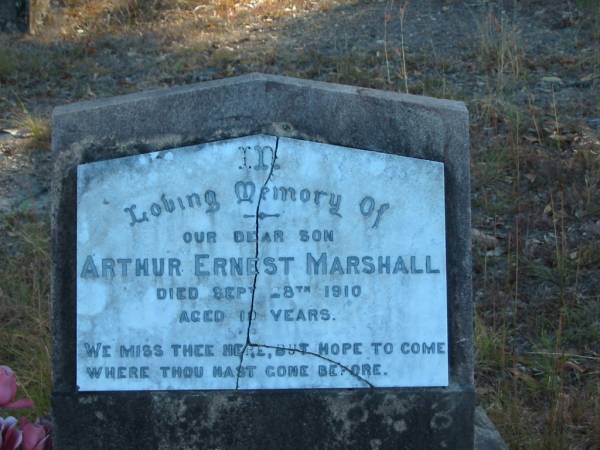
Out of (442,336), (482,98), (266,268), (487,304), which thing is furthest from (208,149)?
(482,98)

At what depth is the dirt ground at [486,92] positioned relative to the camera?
12.5 feet

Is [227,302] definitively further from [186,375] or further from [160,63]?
[160,63]

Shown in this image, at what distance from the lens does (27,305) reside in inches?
164

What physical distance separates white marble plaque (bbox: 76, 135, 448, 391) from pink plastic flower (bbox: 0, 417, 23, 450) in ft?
0.70

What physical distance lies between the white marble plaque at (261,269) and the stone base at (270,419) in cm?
4

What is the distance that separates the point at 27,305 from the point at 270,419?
1831 mm

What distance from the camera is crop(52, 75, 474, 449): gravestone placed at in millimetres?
2609

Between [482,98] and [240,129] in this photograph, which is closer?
[240,129]

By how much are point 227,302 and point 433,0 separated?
550 cm

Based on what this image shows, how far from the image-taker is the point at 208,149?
8.55 ft

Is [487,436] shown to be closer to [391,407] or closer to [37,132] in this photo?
[391,407]

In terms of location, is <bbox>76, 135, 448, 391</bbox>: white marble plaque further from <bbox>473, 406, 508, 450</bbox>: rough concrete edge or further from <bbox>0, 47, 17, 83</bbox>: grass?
<bbox>0, 47, 17, 83</bbox>: grass

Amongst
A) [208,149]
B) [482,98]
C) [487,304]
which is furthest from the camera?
[482,98]

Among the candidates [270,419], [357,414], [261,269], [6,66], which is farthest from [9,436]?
[6,66]
